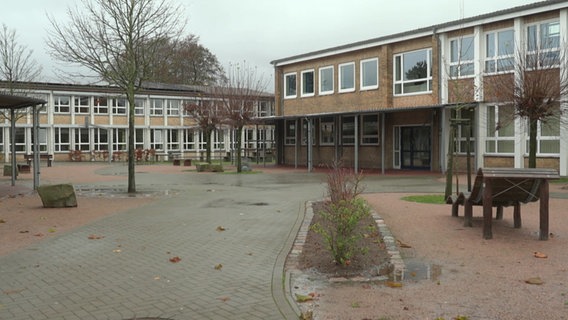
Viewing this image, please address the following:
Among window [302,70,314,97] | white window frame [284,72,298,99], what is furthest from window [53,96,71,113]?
window [302,70,314,97]

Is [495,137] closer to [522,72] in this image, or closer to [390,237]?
[522,72]

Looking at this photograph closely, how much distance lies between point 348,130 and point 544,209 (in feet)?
78.6

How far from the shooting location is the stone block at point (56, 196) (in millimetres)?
12648

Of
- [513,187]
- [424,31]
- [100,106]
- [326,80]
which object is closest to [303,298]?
[513,187]

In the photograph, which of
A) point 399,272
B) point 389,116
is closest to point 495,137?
point 389,116

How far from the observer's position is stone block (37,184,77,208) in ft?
41.5

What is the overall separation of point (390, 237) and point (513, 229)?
2.22 meters

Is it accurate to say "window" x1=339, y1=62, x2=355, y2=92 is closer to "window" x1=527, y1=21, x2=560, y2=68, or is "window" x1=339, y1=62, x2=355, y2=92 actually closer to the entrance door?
the entrance door

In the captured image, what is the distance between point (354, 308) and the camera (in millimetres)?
5000

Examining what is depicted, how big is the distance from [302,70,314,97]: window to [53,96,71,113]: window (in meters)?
23.7

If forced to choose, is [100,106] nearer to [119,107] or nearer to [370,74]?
[119,107]

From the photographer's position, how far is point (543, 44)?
1894 centimetres

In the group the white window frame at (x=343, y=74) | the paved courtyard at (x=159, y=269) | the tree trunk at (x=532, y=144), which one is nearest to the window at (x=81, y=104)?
the white window frame at (x=343, y=74)

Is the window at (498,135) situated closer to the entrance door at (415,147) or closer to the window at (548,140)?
the window at (548,140)
